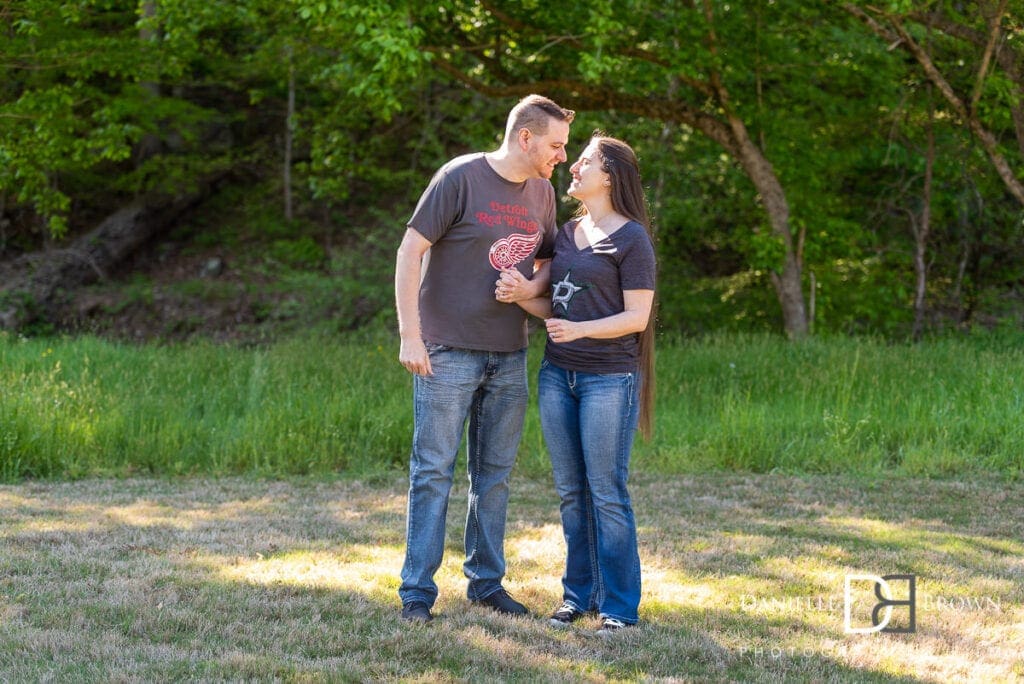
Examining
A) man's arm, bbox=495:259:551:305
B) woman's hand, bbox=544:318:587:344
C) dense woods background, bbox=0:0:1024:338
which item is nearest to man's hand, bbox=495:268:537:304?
man's arm, bbox=495:259:551:305

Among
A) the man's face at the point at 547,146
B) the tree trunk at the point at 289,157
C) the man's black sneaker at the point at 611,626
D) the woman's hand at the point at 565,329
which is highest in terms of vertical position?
the tree trunk at the point at 289,157

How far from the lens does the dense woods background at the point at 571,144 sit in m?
11.5

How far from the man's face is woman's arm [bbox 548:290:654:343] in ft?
1.91

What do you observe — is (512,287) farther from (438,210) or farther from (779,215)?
(779,215)

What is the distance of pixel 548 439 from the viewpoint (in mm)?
4062

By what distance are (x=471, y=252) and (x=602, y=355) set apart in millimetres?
627

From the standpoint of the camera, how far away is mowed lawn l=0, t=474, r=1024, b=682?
363cm

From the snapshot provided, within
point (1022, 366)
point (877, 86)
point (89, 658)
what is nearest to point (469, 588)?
point (89, 658)

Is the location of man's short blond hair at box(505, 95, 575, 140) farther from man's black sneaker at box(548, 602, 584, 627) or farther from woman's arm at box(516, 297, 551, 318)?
man's black sneaker at box(548, 602, 584, 627)

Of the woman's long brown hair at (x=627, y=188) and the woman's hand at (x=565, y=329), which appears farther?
the woman's long brown hair at (x=627, y=188)

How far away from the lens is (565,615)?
411cm

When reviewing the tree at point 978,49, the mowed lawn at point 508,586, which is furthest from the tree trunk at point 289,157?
the mowed lawn at point 508,586

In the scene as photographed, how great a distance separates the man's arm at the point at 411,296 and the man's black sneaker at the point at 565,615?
111cm

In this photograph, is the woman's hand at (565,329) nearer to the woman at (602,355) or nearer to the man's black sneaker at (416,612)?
the woman at (602,355)
